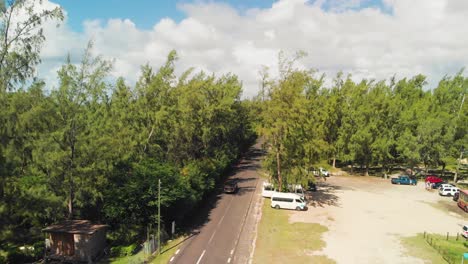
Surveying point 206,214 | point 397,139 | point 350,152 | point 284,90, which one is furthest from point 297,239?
point 397,139

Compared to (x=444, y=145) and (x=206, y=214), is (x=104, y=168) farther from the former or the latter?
(x=444, y=145)

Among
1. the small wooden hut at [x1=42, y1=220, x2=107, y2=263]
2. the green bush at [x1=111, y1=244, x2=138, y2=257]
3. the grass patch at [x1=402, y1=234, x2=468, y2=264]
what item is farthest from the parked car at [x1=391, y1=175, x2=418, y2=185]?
the small wooden hut at [x1=42, y1=220, x2=107, y2=263]

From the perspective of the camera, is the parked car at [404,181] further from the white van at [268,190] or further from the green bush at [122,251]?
the green bush at [122,251]

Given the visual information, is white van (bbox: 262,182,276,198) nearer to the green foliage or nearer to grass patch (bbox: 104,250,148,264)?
the green foliage

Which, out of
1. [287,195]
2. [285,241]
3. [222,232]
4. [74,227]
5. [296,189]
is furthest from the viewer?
[296,189]

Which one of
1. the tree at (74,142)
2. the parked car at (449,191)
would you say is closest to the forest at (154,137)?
the tree at (74,142)

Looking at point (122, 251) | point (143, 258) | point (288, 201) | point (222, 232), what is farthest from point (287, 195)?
point (122, 251)

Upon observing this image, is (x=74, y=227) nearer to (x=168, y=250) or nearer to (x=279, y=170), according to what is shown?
(x=168, y=250)
